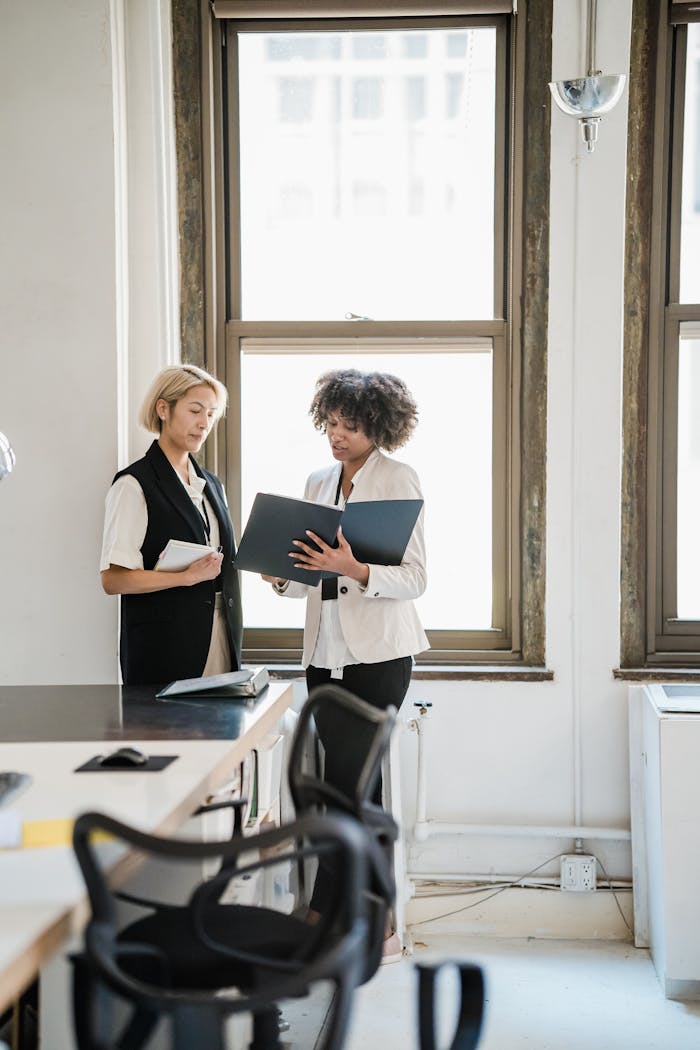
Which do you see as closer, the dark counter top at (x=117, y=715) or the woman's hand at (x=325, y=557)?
the dark counter top at (x=117, y=715)

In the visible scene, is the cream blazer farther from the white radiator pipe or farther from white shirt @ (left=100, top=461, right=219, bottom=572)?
the white radiator pipe

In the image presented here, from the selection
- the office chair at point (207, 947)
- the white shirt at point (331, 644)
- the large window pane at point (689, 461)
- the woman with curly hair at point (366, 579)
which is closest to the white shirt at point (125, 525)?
the woman with curly hair at point (366, 579)

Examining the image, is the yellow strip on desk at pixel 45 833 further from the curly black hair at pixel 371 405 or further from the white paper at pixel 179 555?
the curly black hair at pixel 371 405

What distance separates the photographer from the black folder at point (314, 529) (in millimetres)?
2672

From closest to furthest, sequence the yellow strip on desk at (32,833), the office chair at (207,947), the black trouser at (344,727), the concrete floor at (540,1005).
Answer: the office chair at (207,947), the yellow strip on desk at (32,833), the black trouser at (344,727), the concrete floor at (540,1005)

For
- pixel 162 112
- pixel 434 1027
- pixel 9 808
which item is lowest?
pixel 434 1027

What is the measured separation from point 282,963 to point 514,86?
9.84 ft

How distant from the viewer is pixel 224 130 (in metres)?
3.63

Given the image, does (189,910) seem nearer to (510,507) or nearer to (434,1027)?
(434,1027)

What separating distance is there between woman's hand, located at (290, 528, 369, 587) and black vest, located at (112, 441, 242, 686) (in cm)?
A: 33

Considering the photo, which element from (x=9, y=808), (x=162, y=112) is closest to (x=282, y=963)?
(x=9, y=808)

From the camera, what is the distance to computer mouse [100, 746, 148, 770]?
72.2 inches

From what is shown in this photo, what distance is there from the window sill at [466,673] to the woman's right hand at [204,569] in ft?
2.59

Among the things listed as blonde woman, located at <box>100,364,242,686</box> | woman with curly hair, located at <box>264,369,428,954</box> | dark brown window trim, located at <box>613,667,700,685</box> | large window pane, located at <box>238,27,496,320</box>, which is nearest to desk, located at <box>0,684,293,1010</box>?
blonde woman, located at <box>100,364,242,686</box>
